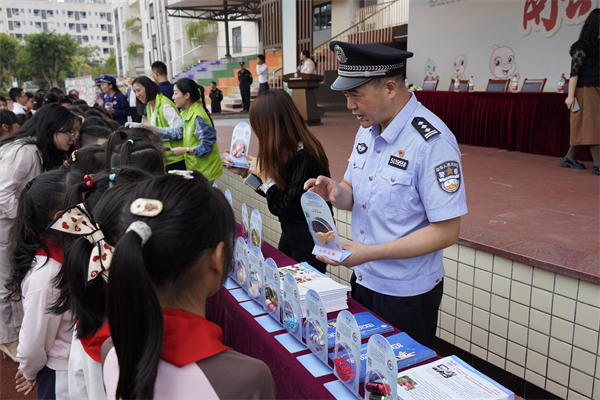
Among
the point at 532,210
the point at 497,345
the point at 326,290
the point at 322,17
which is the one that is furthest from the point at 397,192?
the point at 322,17

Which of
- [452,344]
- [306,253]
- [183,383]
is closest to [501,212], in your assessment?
[452,344]

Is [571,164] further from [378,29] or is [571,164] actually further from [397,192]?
[378,29]

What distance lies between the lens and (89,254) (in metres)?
1.02

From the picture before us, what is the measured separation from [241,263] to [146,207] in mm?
934

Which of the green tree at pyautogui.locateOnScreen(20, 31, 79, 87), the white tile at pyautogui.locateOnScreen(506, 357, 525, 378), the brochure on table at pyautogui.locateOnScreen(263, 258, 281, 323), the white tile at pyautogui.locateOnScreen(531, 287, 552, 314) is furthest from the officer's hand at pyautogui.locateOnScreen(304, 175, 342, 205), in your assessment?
the green tree at pyautogui.locateOnScreen(20, 31, 79, 87)

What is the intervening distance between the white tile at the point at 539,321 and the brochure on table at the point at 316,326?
1277 millimetres

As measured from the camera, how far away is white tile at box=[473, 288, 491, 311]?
215cm

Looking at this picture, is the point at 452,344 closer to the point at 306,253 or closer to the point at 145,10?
the point at 306,253

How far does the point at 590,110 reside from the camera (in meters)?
4.12

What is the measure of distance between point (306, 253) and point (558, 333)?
1184mm

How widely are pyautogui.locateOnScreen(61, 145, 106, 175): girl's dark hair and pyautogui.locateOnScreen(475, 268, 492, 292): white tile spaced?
191cm

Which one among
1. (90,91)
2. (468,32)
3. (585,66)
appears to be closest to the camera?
(585,66)

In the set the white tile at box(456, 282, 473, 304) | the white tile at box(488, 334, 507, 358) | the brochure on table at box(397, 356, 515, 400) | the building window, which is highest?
the building window

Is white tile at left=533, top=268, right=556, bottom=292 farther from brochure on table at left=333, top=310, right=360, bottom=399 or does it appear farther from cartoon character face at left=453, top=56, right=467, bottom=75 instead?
cartoon character face at left=453, top=56, right=467, bottom=75
